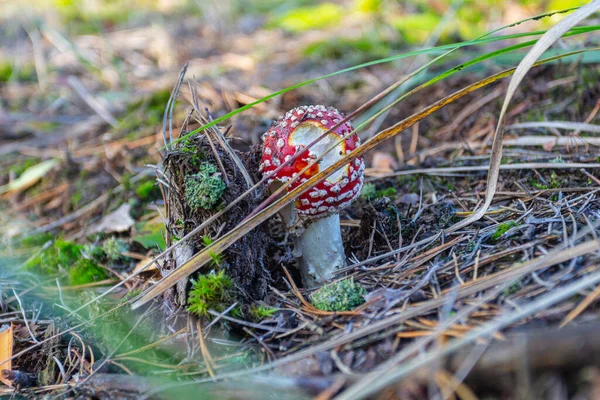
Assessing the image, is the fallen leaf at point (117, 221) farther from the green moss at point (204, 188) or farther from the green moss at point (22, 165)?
the green moss at point (22, 165)

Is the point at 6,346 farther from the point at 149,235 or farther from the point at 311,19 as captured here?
the point at 311,19

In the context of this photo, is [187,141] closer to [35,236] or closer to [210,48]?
[35,236]

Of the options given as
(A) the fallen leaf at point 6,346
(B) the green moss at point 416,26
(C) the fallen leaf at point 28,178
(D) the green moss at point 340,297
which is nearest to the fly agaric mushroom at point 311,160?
(D) the green moss at point 340,297

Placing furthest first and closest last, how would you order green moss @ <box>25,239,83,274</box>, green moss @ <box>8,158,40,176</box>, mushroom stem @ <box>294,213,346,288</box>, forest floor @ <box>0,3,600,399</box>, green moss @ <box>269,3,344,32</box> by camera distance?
green moss @ <box>269,3,344,32</box> → green moss @ <box>8,158,40,176</box> → green moss @ <box>25,239,83,274</box> → mushroom stem @ <box>294,213,346,288</box> → forest floor @ <box>0,3,600,399</box>

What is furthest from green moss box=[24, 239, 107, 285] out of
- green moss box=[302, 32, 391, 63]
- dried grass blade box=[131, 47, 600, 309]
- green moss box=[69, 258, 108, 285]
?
green moss box=[302, 32, 391, 63]

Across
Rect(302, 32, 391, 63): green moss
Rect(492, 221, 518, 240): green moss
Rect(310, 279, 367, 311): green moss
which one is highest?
Rect(302, 32, 391, 63): green moss

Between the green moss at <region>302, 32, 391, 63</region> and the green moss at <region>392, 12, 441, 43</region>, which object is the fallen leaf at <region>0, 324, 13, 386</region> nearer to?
the green moss at <region>302, 32, 391, 63</region>
